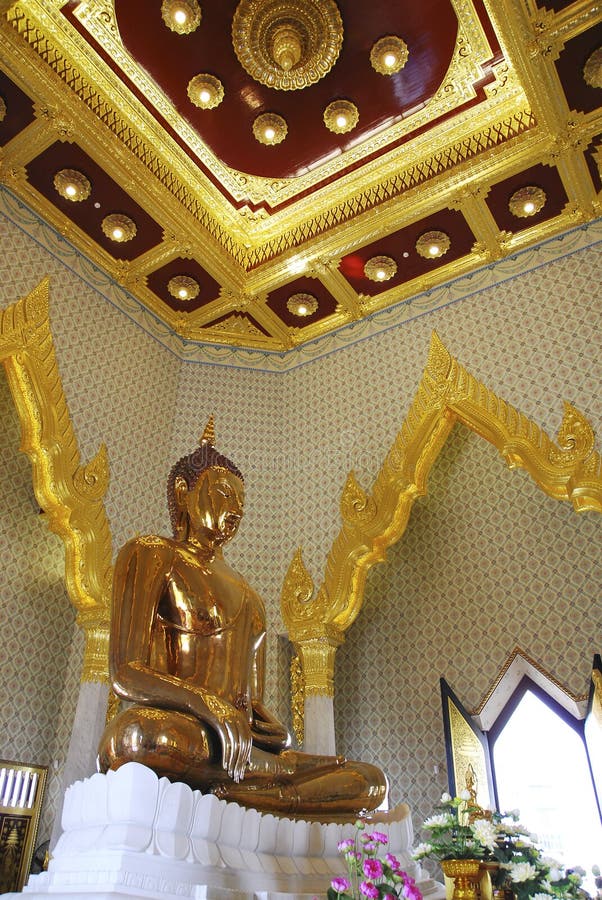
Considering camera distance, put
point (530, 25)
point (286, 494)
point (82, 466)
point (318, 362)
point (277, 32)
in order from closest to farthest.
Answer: point (530, 25), point (277, 32), point (82, 466), point (286, 494), point (318, 362)

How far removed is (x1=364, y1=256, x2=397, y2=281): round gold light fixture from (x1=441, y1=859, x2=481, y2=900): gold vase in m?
5.10

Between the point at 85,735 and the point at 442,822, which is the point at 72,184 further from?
the point at 442,822

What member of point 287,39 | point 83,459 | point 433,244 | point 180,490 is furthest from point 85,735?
point 287,39

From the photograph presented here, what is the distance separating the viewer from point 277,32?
16.8 ft

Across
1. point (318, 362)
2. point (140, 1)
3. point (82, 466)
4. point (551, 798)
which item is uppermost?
point (140, 1)

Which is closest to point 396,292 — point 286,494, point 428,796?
point 286,494

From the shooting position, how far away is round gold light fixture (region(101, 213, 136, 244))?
235 inches

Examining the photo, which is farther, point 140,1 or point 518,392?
point 518,392

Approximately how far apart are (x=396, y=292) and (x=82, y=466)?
318 cm

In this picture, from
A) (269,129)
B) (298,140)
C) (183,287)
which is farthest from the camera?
(183,287)

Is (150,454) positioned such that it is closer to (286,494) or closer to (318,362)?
(286,494)

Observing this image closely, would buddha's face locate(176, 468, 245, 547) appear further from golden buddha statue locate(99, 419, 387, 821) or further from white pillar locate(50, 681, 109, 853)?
white pillar locate(50, 681, 109, 853)

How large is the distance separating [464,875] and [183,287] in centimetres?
544

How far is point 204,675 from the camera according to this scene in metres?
3.07
